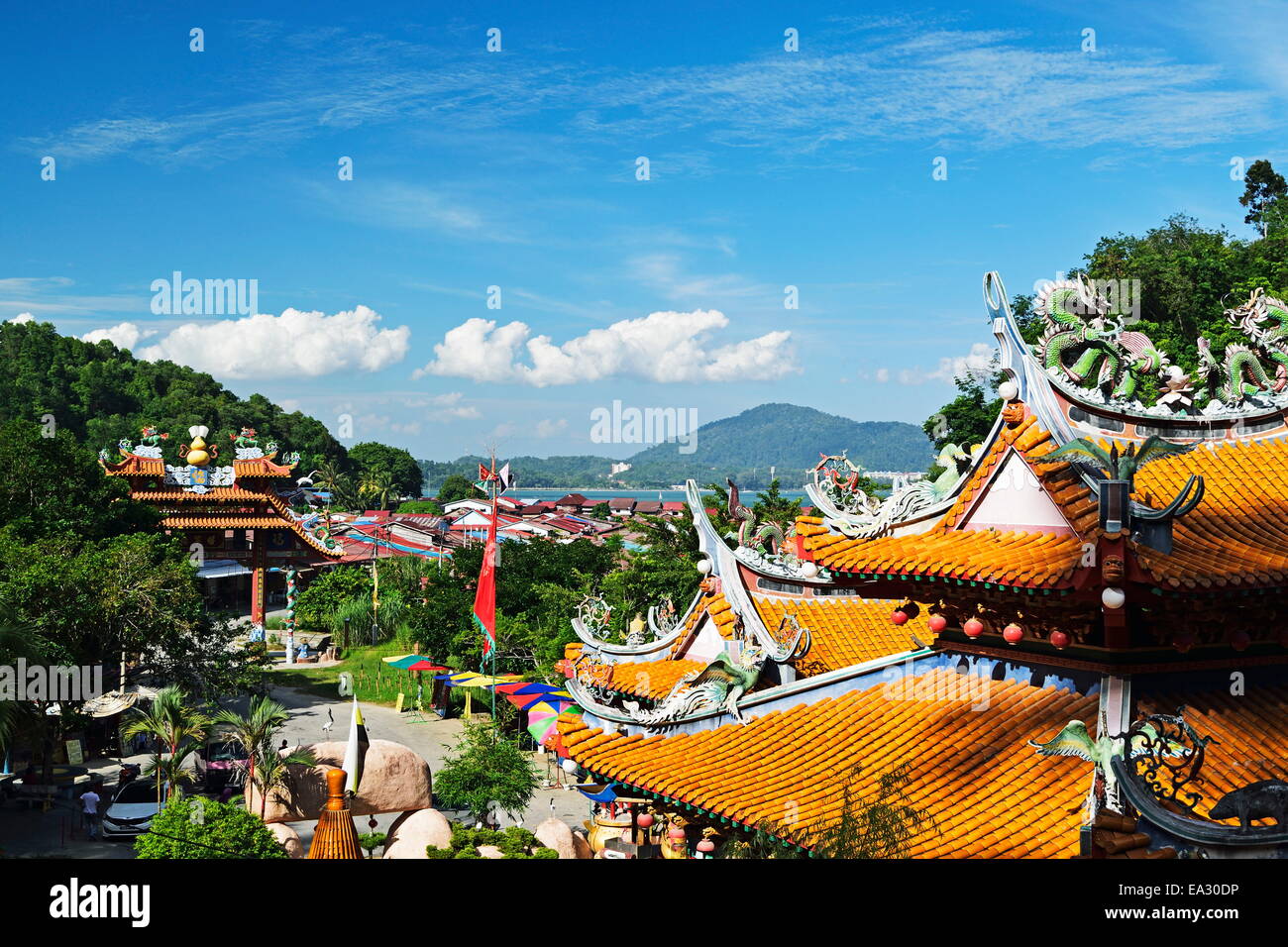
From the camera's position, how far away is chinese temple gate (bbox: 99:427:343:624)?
52812mm

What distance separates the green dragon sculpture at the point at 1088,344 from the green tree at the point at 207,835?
12538 mm

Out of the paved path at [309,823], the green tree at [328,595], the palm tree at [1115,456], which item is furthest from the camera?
the green tree at [328,595]

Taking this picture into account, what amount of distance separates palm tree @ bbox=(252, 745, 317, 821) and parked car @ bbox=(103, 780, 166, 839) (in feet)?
6.24

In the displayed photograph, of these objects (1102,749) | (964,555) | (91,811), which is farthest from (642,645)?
(91,811)

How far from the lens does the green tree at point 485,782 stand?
79.0ft

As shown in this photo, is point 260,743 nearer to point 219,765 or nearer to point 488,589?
point 219,765

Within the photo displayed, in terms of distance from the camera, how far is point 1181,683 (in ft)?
35.3

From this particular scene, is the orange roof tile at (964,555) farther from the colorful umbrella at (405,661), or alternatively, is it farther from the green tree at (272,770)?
the colorful umbrella at (405,661)

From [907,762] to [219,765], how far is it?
818 inches

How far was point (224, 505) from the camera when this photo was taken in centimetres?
5362

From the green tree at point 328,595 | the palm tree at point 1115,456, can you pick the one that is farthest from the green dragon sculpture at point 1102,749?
the green tree at point 328,595

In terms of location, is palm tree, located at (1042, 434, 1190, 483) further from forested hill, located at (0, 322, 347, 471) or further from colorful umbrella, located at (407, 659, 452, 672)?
forested hill, located at (0, 322, 347, 471)
